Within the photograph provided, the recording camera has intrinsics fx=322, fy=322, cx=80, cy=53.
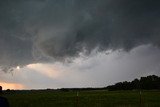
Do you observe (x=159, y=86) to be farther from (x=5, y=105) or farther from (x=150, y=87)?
(x=5, y=105)

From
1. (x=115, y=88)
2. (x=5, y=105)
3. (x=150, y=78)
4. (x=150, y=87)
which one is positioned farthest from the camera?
(x=115, y=88)

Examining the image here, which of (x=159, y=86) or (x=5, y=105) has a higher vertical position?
(x=159, y=86)

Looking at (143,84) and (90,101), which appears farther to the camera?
(143,84)

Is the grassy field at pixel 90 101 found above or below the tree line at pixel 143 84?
below

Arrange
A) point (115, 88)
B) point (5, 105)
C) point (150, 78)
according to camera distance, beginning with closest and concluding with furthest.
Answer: point (5, 105) → point (150, 78) → point (115, 88)

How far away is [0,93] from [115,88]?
160 meters

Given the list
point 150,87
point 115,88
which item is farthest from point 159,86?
point 115,88

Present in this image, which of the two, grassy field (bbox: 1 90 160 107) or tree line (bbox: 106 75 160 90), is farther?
tree line (bbox: 106 75 160 90)

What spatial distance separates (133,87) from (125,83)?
568cm

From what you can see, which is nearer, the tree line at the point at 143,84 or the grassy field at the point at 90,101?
the grassy field at the point at 90,101

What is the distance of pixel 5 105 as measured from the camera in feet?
32.5

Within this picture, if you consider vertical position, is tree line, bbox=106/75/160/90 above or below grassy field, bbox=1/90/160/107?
above

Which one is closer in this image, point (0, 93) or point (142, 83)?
point (0, 93)

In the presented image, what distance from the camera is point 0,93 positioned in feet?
32.9
